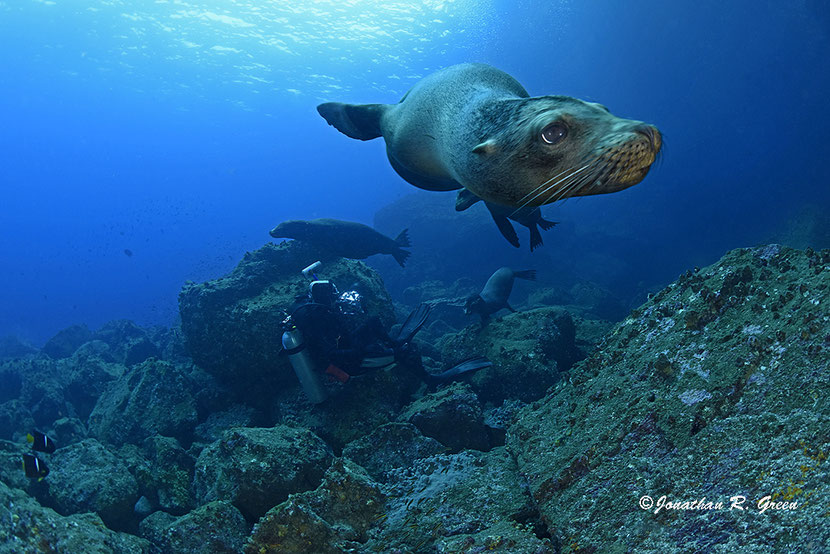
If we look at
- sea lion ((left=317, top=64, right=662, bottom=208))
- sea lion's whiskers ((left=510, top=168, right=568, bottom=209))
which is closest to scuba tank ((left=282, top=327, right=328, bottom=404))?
sea lion ((left=317, top=64, right=662, bottom=208))

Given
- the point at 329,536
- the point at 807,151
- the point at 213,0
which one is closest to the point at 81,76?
the point at 213,0

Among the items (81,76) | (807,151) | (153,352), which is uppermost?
(81,76)

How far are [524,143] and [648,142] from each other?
0.49 metres

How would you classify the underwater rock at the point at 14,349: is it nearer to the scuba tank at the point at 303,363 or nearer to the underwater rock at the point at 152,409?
the underwater rock at the point at 152,409

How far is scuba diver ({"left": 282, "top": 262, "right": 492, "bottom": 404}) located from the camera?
5.43m

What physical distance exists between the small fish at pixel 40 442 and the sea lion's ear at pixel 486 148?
6544 millimetres

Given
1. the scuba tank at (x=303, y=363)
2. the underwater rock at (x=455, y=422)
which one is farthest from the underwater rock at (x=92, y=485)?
the underwater rock at (x=455, y=422)

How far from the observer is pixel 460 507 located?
8.57ft

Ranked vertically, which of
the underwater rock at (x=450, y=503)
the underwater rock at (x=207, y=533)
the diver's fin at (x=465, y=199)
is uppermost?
the diver's fin at (x=465, y=199)

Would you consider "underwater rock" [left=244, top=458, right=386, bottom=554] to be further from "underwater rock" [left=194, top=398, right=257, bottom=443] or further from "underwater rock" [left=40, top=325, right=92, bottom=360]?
"underwater rock" [left=40, top=325, right=92, bottom=360]

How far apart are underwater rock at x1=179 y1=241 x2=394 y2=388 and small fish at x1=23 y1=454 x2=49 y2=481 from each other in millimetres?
2593

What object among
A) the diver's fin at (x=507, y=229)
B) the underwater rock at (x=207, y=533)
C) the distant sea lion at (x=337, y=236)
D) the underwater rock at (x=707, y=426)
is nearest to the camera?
the underwater rock at (x=707, y=426)

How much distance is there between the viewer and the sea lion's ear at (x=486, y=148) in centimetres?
194

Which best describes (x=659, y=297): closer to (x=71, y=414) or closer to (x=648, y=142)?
(x=648, y=142)
